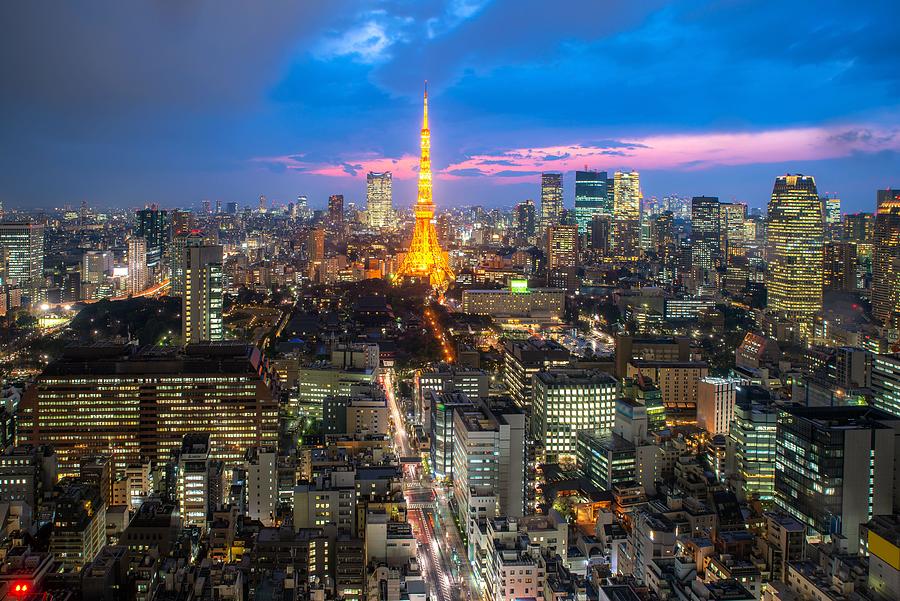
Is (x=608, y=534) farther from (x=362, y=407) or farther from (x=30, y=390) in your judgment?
(x=30, y=390)

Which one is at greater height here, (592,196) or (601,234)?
(592,196)

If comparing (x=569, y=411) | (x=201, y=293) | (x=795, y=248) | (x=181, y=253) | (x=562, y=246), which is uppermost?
(x=562, y=246)

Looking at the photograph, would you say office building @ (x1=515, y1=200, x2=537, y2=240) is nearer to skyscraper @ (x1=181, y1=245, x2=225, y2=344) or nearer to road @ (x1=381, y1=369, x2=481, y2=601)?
Result: skyscraper @ (x1=181, y1=245, x2=225, y2=344)

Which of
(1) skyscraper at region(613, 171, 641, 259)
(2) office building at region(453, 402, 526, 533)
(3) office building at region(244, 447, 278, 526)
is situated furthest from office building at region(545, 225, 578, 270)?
(3) office building at region(244, 447, 278, 526)

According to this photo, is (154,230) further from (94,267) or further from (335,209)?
(335,209)

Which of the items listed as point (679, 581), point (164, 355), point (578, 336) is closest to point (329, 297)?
point (578, 336)

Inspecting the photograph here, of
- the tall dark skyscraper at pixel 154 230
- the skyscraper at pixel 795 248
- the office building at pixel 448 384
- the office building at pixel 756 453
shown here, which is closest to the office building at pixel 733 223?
the skyscraper at pixel 795 248

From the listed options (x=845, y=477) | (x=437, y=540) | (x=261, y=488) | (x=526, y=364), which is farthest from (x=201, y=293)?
(x=845, y=477)
